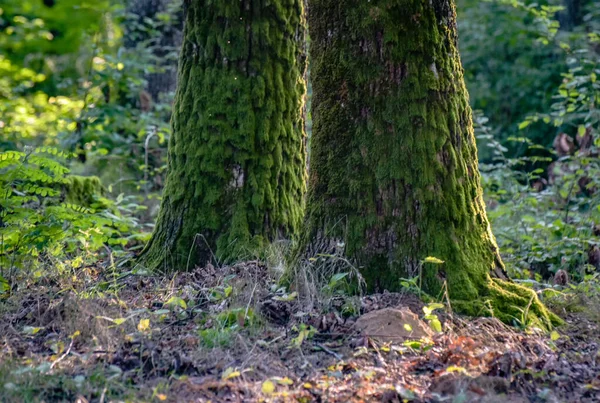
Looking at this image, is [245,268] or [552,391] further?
[245,268]

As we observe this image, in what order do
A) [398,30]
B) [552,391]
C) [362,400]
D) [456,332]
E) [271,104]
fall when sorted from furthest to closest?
[271,104], [398,30], [456,332], [552,391], [362,400]

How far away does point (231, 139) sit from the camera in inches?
225

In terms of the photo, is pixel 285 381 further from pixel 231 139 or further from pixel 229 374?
pixel 231 139

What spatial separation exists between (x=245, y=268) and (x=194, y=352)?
1435 millimetres

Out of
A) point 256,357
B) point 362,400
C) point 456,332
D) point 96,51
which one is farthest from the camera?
point 96,51

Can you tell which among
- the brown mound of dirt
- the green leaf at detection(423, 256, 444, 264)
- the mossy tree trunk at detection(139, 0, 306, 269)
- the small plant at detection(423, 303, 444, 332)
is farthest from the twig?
the mossy tree trunk at detection(139, 0, 306, 269)

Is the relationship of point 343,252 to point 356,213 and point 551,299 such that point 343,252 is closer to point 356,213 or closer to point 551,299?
point 356,213

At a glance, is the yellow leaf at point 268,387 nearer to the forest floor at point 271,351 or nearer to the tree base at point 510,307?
the forest floor at point 271,351

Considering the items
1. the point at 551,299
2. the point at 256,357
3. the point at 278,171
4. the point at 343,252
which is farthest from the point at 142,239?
the point at 551,299

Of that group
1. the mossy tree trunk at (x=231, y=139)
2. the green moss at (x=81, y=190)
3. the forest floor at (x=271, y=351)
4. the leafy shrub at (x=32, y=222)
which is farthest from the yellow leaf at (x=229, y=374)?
the green moss at (x=81, y=190)

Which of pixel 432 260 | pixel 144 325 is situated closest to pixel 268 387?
pixel 144 325


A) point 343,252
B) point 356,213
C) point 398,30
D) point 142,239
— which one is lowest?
point 142,239

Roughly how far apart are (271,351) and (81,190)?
4.59 metres

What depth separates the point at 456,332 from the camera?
13.2 feet
